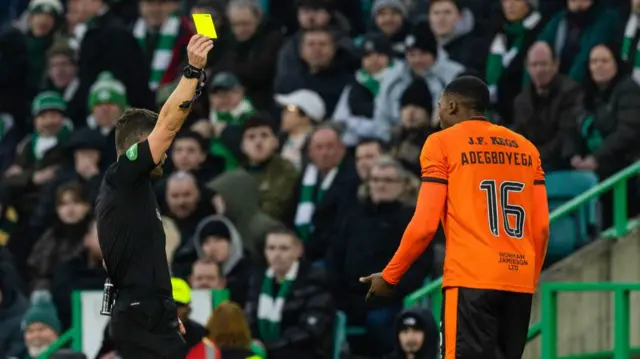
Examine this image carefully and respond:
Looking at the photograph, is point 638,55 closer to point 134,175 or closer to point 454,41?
point 454,41

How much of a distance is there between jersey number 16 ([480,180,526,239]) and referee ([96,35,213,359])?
5.12 ft

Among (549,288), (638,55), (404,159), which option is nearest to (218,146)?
(404,159)

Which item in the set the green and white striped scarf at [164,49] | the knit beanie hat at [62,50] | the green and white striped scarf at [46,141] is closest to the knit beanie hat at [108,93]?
the green and white striped scarf at [46,141]

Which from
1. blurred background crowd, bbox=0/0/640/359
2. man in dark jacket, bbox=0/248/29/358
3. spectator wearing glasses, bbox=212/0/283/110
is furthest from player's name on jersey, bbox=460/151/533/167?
spectator wearing glasses, bbox=212/0/283/110

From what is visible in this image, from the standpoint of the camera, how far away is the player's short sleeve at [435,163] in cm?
920

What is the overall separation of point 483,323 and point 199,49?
1.97 meters

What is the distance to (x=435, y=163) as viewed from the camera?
30.2 feet

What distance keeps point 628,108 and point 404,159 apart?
1.87 meters

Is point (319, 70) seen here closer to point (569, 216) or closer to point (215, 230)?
point (215, 230)

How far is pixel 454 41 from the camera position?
53.4ft

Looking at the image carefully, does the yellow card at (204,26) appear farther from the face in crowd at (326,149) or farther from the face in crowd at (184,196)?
the face in crowd at (184,196)

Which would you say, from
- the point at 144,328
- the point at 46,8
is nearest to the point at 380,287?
the point at 144,328

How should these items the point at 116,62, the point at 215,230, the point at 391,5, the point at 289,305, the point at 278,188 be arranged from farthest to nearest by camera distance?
the point at 116,62 < the point at 391,5 < the point at 278,188 < the point at 215,230 < the point at 289,305

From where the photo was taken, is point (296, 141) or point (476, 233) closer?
point (476, 233)
